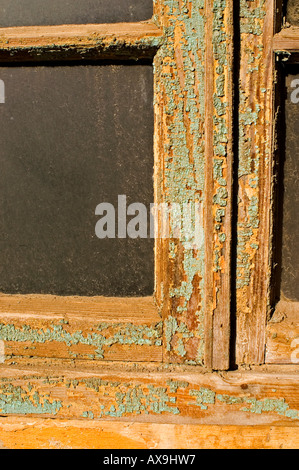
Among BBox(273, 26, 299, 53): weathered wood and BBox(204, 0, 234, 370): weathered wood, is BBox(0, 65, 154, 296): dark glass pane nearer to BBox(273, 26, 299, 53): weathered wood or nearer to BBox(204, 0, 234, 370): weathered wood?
BBox(204, 0, 234, 370): weathered wood

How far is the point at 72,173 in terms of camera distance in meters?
0.84

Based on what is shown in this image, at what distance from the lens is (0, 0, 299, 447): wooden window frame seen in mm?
730

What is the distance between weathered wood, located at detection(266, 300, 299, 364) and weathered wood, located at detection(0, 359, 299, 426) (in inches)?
1.4

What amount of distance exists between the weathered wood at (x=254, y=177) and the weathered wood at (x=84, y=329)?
0.22 meters

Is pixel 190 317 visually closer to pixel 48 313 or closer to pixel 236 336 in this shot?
pixel 236 336

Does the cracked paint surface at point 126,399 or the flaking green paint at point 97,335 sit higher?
the flaking green paint at point 97,335

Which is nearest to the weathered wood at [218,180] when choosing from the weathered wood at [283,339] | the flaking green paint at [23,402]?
the weathered wood at [283,339]

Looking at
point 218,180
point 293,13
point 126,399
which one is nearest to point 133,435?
point 126,399

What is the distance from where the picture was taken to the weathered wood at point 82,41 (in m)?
0.74

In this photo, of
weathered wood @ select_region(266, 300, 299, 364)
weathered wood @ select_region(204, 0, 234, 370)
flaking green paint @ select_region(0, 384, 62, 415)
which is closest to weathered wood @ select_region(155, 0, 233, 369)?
weathered wood @ select_region(204, 0, 234, 370)

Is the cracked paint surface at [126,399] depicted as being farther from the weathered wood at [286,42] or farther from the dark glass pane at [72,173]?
the weathered wood at [286,42]

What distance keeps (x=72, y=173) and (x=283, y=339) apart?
645 millimetres

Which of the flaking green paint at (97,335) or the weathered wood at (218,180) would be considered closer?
the weathered wood at (218,180)

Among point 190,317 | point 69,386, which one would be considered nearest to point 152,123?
point 190,317
